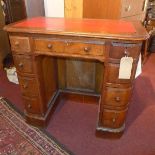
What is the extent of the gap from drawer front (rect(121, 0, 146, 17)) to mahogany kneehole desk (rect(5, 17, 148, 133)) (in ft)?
1.35

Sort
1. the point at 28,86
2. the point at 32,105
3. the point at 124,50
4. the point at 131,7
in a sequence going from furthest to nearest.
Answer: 1. the point at 131,7
2. the point at 32,105
3. the point at 28,86
4. the point at 124,50

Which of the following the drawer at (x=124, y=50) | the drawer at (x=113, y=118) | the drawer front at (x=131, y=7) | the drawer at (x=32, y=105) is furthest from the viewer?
the drawer front at (x=131, y=7)

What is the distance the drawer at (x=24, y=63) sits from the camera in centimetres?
127

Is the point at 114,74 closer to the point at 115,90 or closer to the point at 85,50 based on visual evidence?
the point at 115,90

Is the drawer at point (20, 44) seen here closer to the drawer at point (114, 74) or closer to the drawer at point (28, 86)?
the drawer at point (28, 86)

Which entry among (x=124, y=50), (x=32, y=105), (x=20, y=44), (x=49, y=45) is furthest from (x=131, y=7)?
(x=32, y=105)

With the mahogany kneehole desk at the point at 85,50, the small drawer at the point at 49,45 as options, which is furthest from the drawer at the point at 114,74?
the small drawer at the point at 49,45

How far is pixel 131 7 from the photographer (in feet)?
5.72

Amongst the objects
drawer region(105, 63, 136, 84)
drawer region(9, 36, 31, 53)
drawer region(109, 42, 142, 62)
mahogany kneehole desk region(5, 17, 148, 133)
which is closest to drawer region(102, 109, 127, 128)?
mahogany kneehole desk region(5, 17, 148, 133)

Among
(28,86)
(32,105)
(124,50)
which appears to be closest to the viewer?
(124,50)

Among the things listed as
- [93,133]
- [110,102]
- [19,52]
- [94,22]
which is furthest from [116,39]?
[93,133]

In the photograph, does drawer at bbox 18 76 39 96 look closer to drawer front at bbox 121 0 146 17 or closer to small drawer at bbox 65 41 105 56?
small drawer at bbox 65 41 105 56

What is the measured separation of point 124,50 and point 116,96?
0.35 metres

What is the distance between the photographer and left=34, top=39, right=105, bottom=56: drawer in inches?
43.8
